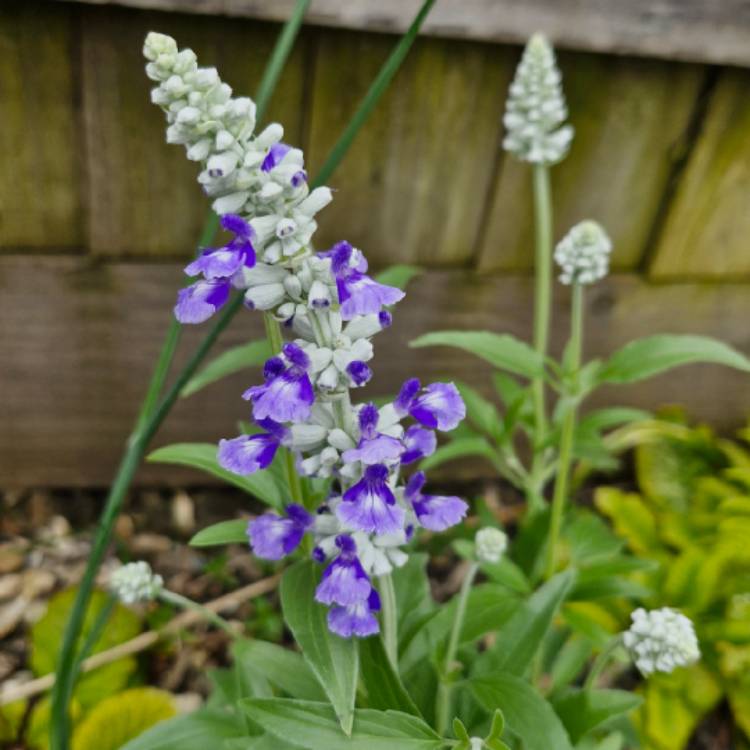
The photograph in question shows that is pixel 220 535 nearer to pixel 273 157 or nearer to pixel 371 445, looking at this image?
pixel 371 445

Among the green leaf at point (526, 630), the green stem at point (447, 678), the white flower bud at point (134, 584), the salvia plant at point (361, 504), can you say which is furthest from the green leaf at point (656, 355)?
the white flower bud at point (134, 584)

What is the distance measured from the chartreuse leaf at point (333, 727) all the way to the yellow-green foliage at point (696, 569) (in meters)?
1.14

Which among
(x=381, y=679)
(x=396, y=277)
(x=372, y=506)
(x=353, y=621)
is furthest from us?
(x=396, y=277)

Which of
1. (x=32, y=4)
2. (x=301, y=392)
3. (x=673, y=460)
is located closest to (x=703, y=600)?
(x=673, y=460)

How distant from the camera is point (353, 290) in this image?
105 cm

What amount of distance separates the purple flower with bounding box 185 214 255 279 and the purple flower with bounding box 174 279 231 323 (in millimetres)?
22

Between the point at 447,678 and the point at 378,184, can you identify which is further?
the point at 378,184

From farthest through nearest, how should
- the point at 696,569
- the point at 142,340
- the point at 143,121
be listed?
the point at 142,340 < the point at 696,569 < the point at 143,121

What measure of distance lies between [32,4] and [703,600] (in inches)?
83.1

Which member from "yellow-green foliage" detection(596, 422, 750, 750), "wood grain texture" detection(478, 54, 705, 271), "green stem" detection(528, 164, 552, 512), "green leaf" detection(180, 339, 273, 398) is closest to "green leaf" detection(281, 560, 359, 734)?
"green leaf" detection(180, 339, 273, 398)

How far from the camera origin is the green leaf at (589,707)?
1717 millimetres

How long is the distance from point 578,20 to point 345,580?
1.55 metres

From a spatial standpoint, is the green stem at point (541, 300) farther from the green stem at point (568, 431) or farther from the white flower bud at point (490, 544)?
the white flower bud at point (490, 544)

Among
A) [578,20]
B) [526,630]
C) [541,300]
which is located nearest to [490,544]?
[526,630]
